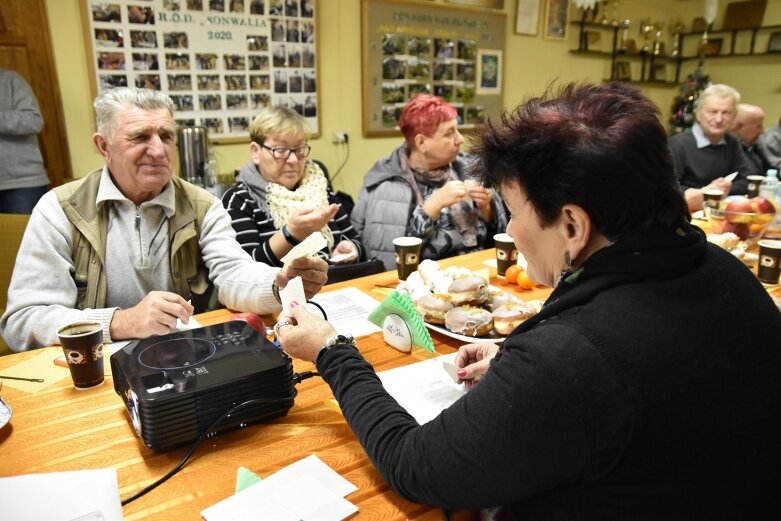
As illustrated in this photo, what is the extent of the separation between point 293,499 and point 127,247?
1.11 meters

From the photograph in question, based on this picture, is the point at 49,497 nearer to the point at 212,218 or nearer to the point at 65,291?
the point at 65,291

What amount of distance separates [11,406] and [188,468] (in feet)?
1.51

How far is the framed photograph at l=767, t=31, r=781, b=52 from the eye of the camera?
5344 mm

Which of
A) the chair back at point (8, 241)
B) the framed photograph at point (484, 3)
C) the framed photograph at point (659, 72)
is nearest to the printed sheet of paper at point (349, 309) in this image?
the chair back at point (8, 241)

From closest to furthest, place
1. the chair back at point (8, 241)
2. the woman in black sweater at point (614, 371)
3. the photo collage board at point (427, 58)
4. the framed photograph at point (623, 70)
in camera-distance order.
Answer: the woman in black sweater at point (614, 371)
the chair back at point (8, 241)
the photo collage board at point (427, 58)
the framed photograph at point (623, 70)

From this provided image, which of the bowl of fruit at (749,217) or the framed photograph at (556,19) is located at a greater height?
the framed photograph at (556,19)

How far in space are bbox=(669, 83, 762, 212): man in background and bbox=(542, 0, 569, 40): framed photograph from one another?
166cm

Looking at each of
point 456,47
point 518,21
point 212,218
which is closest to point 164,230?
point 212,218

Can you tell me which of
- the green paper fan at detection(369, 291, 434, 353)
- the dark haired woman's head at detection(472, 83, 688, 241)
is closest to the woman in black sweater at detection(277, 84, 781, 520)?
the dark haired woman's head at detection(472, 83, 688, 241)

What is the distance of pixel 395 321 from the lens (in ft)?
4.29

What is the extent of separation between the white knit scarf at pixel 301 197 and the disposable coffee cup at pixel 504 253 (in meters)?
0.83

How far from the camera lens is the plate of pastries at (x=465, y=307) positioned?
1.34m

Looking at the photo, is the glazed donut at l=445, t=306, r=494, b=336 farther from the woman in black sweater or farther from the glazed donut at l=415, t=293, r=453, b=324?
the woman in black sweater

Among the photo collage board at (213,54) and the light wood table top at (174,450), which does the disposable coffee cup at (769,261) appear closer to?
the light wood table top at (174,450)
